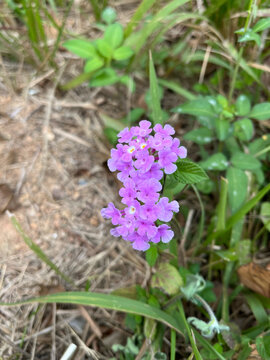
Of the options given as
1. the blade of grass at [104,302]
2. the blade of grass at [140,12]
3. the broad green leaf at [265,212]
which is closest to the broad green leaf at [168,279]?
the blade of grass at [104,302]

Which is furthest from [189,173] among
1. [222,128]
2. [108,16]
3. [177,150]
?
[108,16]

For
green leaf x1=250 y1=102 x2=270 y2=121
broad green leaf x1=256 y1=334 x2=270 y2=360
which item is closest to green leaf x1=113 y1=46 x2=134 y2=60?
green leaf x1=250 y1=102 x2=270 y2=121

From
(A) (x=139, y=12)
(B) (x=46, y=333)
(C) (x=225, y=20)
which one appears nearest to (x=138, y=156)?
(B) (x=46, y=333)

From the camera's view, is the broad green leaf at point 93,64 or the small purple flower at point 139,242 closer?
the small purple flower at point 139,242

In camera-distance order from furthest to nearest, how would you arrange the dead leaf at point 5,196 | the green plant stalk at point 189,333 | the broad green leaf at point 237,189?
the dead leaf at point 5,196 → the broad green leaf at point 237,189 → the green plant stalk at point 189,333

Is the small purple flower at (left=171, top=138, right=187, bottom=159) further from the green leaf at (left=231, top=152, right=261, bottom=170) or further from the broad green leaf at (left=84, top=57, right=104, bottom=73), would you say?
the broad green leaf at (left=84, top=57, right=104, bottom=73)

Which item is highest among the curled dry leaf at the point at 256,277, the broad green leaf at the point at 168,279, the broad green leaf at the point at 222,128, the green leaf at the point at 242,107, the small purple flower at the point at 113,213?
the small purple flower at the point at 113,213

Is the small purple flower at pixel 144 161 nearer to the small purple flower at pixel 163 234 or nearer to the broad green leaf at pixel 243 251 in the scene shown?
the small purple flower at pixel 163 234
